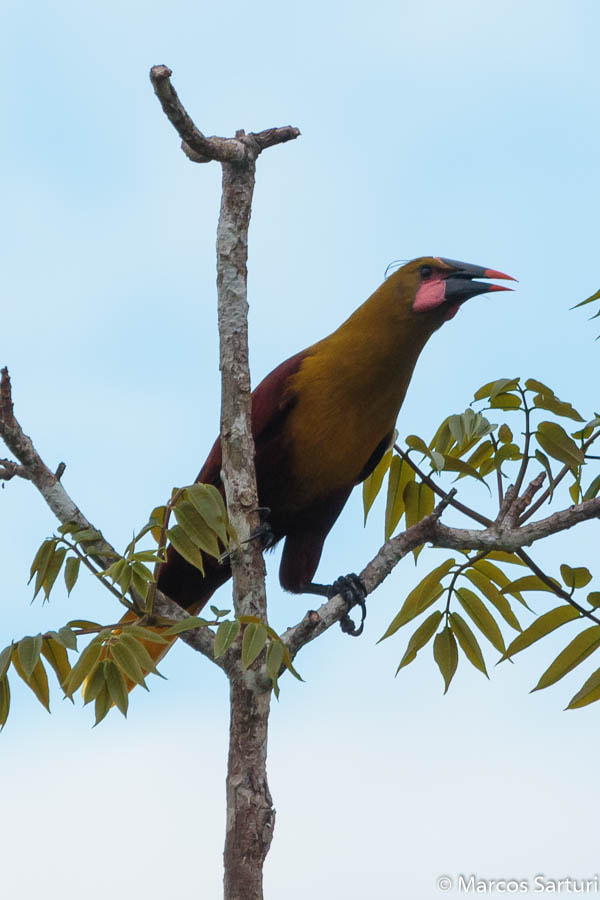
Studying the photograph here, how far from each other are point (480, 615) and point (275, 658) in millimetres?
942

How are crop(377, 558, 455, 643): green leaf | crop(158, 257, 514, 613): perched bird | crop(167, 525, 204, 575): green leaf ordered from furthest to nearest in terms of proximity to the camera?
1. crop(158, 257, 514, 613): perched bird
2. crop(377, 558, 455, 643): green leaf
3. crop(167, 525, 204, 575): green leaf

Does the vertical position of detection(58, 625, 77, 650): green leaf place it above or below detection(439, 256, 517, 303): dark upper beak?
below

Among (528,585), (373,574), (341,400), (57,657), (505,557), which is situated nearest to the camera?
(57,657)

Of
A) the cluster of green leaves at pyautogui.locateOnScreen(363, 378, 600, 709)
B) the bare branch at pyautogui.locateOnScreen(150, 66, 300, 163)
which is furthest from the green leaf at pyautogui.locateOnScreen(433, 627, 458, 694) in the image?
the bare branch at pyautogui.locateOnScreen(150, 66, 300, 163)

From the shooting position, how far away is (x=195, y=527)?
237cm

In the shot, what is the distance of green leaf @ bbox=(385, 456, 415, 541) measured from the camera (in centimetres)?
310

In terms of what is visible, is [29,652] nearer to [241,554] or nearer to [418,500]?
[241,554]

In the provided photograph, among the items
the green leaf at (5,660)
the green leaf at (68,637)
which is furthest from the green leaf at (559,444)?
the green leaf at (5,660)

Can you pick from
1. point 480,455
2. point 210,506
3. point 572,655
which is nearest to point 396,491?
point 480,455

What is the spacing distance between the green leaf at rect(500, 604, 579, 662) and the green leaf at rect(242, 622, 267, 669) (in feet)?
2.69

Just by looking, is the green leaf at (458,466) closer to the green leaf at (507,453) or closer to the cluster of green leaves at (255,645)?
the green leaf at (507,453)

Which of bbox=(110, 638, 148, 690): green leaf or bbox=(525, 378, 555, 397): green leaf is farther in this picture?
bbox=(525, 378, 555, 397): green leaf

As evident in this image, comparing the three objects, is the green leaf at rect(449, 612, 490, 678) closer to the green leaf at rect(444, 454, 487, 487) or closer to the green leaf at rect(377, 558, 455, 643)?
the green leaf at rect(377, 558, 455, 643)

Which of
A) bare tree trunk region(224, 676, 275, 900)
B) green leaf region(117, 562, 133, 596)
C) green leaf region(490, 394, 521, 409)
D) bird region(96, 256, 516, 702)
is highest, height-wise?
bird region(96, 256, 516, 702)
